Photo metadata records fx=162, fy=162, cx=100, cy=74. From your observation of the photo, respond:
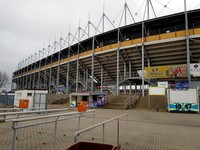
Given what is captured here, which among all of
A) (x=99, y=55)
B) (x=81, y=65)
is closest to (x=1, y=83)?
(x=81, y=65)

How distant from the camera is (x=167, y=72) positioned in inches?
1041

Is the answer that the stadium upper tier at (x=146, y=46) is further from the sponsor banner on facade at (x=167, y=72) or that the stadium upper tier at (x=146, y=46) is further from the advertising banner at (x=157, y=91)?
the advertising banner at (x=157, y=91)

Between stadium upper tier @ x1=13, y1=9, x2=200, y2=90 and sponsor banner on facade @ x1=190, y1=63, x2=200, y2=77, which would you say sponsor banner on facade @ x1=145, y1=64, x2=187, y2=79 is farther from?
stadium upper tier @ x1=13, y1=9, x2=200, y2=90

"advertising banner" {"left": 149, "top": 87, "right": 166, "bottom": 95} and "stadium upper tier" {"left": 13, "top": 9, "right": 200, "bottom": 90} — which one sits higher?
"stadium upper tier" {"left": 13, "top": 9, "right": 200, "bottom": 90}

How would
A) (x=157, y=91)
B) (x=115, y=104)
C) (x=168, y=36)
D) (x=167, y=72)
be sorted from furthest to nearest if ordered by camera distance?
(x=167, y=72) < (x=168, y=36) < (x=115, y=104) < (x=157, y=91)

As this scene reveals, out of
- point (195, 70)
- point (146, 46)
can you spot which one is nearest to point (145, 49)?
point (146, 46)

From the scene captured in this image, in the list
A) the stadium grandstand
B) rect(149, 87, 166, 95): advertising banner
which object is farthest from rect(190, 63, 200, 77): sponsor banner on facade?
rect(149, 87, 166, 95): advertising banner

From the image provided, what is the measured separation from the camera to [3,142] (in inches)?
204

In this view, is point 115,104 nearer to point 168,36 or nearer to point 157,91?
point 157,91

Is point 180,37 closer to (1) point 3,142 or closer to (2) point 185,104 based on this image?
(2) point 185,104

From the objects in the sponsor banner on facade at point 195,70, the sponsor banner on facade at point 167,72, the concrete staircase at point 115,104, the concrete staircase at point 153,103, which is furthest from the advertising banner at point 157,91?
the sponsor banner on facade at point 195,70

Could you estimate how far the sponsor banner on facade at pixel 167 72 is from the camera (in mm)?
25203

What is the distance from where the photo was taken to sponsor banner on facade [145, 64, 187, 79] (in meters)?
25.2

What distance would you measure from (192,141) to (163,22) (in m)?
26.5
